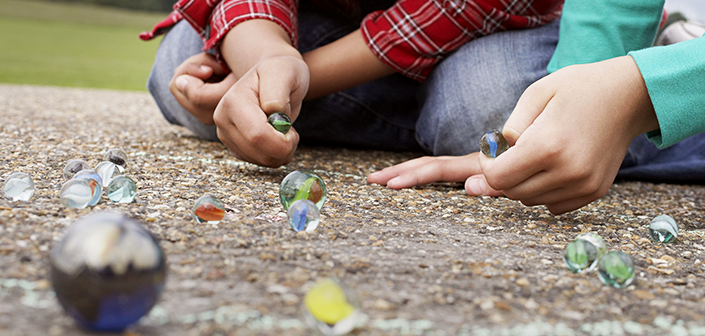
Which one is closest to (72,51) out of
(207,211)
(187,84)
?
(187,84)

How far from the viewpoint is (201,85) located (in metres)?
1.76

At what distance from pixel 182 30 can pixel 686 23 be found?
2.03 metres

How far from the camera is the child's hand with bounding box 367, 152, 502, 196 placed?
58.8 inches

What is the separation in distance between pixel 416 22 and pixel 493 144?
809mm

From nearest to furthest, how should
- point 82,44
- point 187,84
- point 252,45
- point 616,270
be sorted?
1. point 616,270
2. point 252,45
3. point 187,84
4. point 82,44

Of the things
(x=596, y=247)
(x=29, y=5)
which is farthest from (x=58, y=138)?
(x=29, y=5)

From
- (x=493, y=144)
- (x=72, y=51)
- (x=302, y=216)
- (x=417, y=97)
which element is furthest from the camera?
(x=72, y=51)

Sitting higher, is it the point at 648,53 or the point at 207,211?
the point at 648,53

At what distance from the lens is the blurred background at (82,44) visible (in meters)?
5.56

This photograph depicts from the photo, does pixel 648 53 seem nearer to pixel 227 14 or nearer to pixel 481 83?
pixel 481 83

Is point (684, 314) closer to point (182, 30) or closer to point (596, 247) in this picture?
point (596, 247)

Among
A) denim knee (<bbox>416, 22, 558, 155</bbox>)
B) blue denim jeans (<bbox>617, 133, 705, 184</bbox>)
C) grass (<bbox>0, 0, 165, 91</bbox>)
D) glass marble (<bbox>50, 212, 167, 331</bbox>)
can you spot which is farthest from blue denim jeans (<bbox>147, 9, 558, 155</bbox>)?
grass (<bbox>0, 0, 165, 91</bbox>)

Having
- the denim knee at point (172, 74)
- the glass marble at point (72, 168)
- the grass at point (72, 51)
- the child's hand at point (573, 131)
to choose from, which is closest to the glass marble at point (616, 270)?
the child's hand at point (573, 131)

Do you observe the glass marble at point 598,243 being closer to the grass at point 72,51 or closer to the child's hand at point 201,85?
the child's hand at point 201,85
